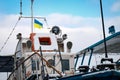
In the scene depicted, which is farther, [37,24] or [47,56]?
[37,24]

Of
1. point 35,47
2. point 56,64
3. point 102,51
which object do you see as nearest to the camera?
point 35,47

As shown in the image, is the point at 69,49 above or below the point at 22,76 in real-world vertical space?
above

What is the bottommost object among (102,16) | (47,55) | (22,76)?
(22,76)

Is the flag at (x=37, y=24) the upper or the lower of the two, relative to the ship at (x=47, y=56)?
upper

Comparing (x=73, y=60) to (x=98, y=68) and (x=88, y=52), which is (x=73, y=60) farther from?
(x=98, y=68)

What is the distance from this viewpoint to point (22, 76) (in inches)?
562

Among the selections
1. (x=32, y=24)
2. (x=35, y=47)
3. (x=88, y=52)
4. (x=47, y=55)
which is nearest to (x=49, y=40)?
(x=35, y=47)

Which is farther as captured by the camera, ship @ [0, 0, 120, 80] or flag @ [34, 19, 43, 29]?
flag @ [34, 19, 43, 29]

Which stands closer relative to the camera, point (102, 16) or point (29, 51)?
point (102, 16)

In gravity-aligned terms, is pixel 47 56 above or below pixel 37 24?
below

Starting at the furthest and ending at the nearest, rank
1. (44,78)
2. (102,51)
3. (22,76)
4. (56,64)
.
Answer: (102,51)
(56,64)
(22,76)
(44,78)

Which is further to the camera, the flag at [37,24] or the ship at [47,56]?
the flag at [37,24]

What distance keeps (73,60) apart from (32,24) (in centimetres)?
309

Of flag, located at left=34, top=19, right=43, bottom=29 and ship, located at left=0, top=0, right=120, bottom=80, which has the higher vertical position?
flag, located at left=34, top=19, right=43, bottom=29
